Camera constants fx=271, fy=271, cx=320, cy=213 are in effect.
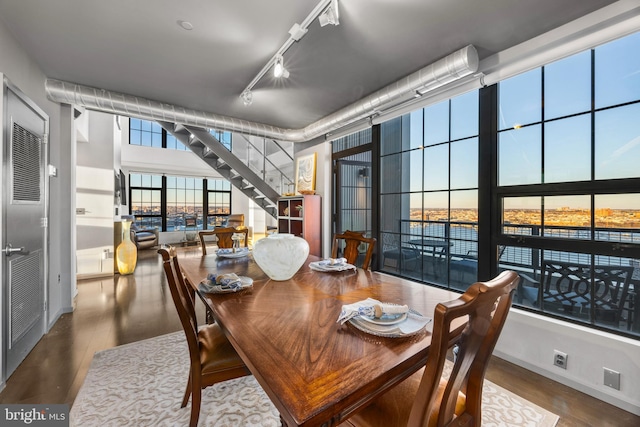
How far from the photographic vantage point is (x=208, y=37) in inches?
85.3

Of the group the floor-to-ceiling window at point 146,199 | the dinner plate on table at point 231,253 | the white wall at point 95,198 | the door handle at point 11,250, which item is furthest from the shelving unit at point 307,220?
the floor-to-ceiling window at point 146,199

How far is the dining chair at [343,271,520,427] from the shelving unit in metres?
3.23

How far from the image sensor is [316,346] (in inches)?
37.6

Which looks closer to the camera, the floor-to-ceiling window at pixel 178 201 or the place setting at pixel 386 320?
the place setting at pixel 386 320

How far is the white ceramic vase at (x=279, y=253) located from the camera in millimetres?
1696

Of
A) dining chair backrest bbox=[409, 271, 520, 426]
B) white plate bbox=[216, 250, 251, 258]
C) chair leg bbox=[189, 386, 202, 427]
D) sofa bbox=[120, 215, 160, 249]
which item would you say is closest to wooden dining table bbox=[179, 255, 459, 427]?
dining chair backrest bbox=[409, 271, 520, 426]

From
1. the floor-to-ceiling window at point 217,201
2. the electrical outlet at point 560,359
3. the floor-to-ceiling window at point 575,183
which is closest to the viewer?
the floor-to-ceiling window at point 575,183

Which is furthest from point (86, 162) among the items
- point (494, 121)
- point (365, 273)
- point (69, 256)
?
point (494, 121)

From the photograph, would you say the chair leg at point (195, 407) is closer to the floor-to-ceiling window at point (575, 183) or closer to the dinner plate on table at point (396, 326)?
the dinner plate on table at point (396, 326)

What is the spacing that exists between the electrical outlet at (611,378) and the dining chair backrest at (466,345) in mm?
1488

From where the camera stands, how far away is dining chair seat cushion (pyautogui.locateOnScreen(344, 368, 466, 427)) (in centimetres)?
99

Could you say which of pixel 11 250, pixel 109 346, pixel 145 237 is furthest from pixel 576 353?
pixel 145 237

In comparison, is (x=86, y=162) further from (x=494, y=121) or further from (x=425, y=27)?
(x=494, y=121)

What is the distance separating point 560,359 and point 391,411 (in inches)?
69.2
